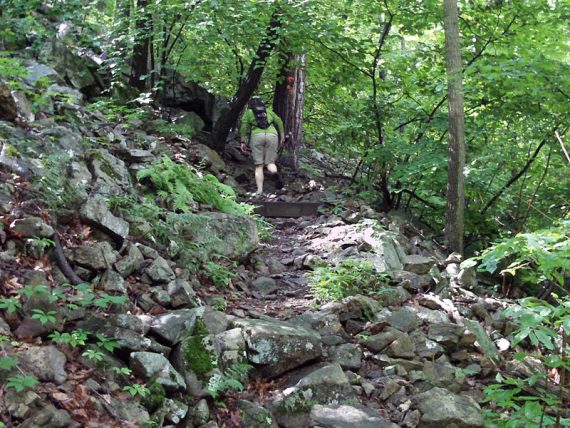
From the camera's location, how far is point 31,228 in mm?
4473

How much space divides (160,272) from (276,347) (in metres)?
1.41

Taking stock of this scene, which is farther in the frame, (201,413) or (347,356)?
(347,356)

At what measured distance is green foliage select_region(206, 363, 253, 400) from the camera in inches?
161

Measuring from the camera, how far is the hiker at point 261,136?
35.5ft

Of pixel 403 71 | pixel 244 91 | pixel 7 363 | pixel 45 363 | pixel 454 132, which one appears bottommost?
pixel 45 363

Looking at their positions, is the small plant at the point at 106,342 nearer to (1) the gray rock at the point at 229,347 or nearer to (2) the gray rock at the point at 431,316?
(1) the gray rock at the point at 229,347

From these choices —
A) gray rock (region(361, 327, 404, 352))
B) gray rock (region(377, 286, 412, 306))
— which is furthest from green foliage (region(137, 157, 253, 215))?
gray rock (region(361, 327, 404, 352))

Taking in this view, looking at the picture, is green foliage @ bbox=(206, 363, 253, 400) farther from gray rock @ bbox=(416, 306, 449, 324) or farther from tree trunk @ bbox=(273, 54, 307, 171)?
tree trunk @ bbox=(273, 54, 307, 171)

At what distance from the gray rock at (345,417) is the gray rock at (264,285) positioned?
2.31m

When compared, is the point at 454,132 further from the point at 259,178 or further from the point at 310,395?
the point at 310,395

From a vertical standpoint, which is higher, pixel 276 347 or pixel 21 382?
pixel 21 382

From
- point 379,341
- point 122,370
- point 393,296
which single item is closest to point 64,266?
point 122,370

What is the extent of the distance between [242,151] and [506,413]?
8919mm

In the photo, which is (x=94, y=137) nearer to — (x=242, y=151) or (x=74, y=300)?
(x=74, y=300)
